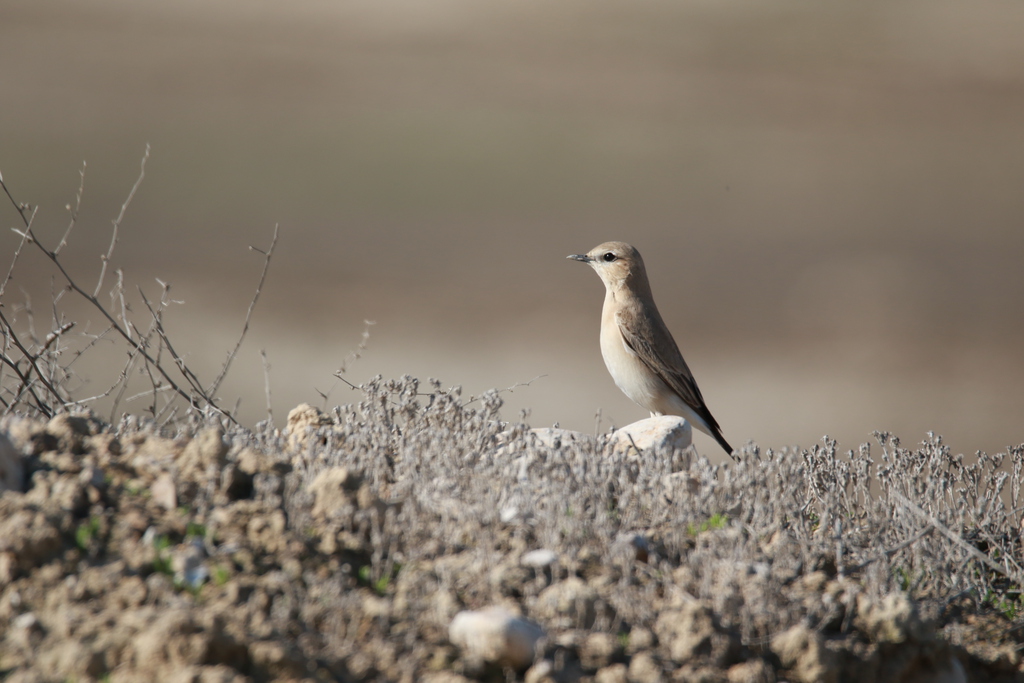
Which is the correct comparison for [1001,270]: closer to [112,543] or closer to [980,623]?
[980,623]

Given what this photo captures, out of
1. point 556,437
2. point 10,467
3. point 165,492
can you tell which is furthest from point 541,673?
point 556,437

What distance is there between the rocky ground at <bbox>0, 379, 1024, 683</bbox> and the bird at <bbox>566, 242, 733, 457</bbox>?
3042 mm

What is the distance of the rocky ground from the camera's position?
276 cm

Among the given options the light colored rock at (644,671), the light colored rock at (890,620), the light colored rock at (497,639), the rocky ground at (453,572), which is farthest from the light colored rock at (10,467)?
the light colored rock at (890,620)

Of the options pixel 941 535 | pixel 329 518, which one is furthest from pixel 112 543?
pixel 941 535

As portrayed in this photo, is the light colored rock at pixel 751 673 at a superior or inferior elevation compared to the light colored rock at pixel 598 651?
inferior

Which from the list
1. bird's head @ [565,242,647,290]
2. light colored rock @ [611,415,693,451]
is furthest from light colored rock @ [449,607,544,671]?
bird's head @ [565,242,647,290]

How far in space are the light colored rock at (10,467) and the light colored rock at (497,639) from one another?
5.60 ft

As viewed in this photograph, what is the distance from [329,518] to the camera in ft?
10.7

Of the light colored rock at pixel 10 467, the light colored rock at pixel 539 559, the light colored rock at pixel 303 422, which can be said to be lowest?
the light colored rock at pixel 539 559

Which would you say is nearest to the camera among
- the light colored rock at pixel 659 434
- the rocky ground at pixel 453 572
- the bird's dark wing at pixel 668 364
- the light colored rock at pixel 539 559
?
the rocky ground at pixel 453 572

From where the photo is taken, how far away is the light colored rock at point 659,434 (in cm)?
532

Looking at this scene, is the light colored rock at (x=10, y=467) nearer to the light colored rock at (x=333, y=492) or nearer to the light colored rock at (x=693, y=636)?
the light colored rock at (x=333, y=492)

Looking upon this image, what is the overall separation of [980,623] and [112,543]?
3.54 meters
